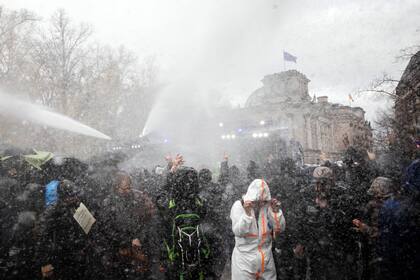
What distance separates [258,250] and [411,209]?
170 centimetres

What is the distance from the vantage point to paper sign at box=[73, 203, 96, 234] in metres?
4.24

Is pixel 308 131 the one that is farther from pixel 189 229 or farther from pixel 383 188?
pixel 189 229

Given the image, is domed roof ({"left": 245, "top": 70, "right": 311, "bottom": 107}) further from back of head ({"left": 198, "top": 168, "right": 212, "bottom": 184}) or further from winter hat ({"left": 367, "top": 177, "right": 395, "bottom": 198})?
winter hat ({"left": 367, "top": 177, "right": 395, "bottom": 198})

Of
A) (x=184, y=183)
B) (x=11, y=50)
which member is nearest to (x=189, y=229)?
(x=184, y=183)

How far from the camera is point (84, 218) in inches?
170

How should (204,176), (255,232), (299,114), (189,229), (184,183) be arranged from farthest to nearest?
(299,114), (204,176), (184,183), (189,229), (255,232)

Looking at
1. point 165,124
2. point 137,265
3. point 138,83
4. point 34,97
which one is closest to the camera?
point 137,265

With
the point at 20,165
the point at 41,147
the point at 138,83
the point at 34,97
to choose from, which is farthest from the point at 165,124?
the point at 20,165

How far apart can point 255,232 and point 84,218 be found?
2344mm

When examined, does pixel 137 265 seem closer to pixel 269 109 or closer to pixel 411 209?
pixel 411 209

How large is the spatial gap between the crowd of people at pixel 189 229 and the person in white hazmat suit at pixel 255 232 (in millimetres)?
12

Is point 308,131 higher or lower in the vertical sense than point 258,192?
higher

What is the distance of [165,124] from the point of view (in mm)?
35688

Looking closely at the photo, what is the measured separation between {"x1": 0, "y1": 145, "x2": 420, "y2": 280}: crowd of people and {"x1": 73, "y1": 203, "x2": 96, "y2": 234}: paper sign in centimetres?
6
